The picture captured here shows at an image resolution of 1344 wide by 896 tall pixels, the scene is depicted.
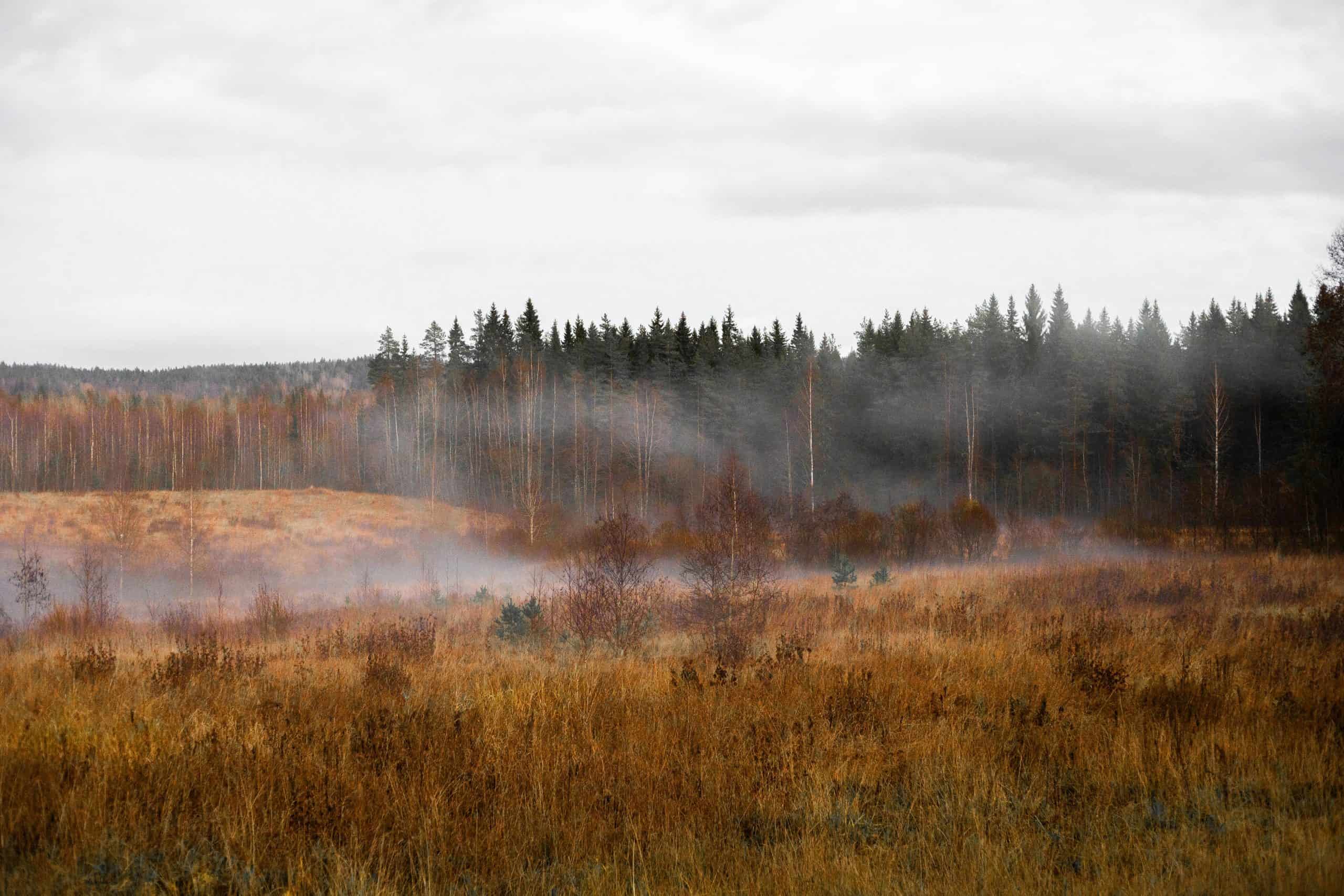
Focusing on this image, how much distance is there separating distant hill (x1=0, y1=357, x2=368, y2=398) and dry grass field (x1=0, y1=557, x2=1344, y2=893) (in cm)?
13578

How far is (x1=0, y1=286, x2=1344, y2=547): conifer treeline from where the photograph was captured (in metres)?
51.1

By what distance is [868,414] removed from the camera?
193ft

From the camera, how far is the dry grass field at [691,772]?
13.4 ft

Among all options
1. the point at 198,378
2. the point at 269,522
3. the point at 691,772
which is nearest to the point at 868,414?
the point at 269,522

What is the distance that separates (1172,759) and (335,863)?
5498 millimetres

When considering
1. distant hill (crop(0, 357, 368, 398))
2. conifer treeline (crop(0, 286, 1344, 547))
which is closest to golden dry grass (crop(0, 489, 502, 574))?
conifer treeline (crop(0, 286, 1344, 547))

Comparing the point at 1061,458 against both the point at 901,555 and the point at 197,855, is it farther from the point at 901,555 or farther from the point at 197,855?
the point at 197,855

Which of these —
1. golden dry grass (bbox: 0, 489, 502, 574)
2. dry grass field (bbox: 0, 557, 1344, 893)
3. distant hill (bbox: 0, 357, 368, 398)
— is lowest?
golden dry grass (bbox: 0, 489, 502, 574)

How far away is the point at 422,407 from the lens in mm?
62375

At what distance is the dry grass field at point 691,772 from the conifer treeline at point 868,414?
3316cm

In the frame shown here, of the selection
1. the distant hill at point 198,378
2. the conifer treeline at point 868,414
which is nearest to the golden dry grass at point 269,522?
the conifer treeline at point 868,414

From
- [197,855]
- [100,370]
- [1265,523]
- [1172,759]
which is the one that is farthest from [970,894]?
[100,370]

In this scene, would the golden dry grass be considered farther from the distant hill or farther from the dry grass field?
the distant hill

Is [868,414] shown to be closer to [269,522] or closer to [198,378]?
[269,522]
